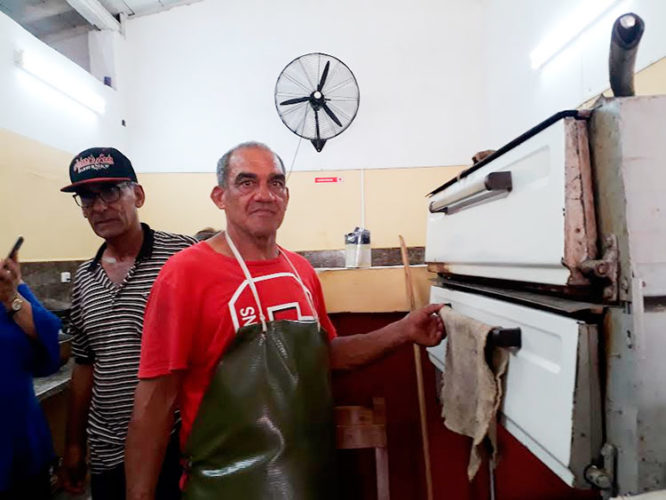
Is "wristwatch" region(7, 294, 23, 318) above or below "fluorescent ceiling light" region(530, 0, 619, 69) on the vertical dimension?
below

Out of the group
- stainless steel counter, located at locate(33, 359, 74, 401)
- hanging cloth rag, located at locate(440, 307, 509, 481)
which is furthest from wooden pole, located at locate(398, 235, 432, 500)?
stainless steel counter, located at locate(33, 359, 74, 401)

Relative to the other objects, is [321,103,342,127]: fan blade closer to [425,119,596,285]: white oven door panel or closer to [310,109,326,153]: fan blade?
[310,109,326,153]: fan blade

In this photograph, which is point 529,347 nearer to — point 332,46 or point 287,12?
point 332,46

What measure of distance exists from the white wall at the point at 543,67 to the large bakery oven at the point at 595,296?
2186 millimetres

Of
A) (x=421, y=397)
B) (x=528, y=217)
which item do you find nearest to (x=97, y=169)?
(x=528, y=217)

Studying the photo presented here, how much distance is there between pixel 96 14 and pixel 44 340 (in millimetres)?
4203

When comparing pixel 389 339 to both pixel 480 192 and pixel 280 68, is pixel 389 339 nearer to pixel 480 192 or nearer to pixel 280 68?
pixel 480 192

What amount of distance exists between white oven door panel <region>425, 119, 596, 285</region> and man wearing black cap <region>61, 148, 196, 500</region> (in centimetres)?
111

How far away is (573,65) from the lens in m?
3.10

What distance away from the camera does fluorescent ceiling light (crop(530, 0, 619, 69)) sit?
9.18 ft

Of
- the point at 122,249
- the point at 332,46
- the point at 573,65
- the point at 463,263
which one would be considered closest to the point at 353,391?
the point at 463,263

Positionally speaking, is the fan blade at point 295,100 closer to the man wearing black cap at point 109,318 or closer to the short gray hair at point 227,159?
the man wearing black cap at point 109,318

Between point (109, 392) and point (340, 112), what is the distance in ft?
11.5

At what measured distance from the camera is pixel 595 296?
2.51ft
